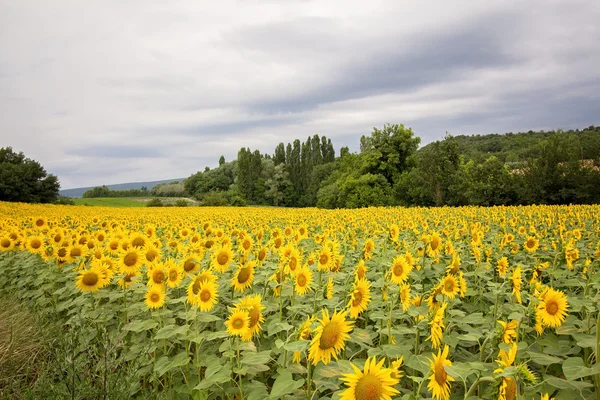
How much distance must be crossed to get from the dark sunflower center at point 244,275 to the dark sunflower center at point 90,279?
1724 millimetres

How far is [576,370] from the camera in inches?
78.2

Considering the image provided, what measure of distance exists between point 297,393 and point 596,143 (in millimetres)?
36070

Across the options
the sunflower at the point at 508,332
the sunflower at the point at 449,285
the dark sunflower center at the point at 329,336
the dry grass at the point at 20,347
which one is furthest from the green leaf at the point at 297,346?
the dry grass at the point at 20,347

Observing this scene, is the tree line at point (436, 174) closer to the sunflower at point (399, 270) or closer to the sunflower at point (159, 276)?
the sunflower at point (399, 270)

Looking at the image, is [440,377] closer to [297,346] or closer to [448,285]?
[297,346]

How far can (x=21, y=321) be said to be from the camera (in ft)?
15.8

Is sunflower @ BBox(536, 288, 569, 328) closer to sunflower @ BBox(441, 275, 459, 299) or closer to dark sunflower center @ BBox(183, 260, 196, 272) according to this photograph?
sunflower @ BBox(441, 275, 459, 299)

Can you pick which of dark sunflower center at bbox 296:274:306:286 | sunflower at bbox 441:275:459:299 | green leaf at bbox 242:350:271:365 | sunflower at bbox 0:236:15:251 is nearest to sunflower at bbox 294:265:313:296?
dark sunflower center at bbox 296:274:306:286

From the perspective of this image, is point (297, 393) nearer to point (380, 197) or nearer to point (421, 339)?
point (421, 339)

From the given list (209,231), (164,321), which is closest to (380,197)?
(209,231)

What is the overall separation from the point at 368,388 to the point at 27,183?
1969 inches

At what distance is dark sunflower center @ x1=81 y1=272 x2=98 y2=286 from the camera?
151 inches

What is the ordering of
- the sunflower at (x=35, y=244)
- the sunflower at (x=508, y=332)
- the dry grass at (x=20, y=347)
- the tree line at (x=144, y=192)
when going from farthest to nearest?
the tree line at (x=144, y=192) < the sunflower at (x=35, y=244) < the dry grass at (x=20, y=347) < the sunflower at (x=508, y=332)

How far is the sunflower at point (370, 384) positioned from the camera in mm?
1560
